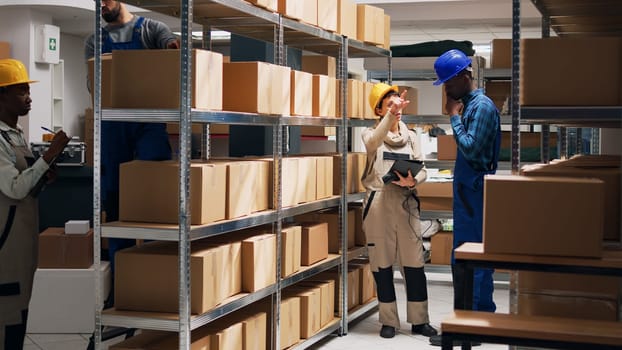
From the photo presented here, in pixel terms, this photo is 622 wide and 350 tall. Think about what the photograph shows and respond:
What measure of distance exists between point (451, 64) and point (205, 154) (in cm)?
161

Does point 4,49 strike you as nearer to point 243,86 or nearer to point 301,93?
point 301,93

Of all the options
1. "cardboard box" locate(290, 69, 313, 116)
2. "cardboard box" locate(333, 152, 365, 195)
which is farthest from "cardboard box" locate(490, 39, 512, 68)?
"cardboard box" locate(290, 69, 313, 116)

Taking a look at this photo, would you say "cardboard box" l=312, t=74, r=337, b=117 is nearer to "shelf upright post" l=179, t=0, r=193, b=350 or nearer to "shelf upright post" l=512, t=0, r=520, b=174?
"shelf upright post" l=179, t=0, r=193, b=350

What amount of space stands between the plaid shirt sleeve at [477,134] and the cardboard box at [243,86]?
3.98 feet

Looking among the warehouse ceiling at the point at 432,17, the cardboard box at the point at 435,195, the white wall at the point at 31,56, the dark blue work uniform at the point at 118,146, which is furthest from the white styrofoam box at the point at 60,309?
the white wall at the point at 31,56

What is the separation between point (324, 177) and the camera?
6.12 m

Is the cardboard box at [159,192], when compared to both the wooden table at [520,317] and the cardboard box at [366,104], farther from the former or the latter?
the cardboard box at [366,104]

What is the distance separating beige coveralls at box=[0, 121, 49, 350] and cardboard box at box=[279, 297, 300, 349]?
5.26 ft

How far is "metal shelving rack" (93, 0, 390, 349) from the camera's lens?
4.09 m

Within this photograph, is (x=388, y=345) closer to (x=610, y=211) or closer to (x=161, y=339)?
(x=161, y=339)

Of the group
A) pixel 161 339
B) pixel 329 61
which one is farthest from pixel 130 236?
pixel 329 61

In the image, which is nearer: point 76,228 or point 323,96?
point 323,96

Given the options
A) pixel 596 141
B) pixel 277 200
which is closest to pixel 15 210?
pixel 277 200

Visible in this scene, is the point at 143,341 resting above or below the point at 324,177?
below
